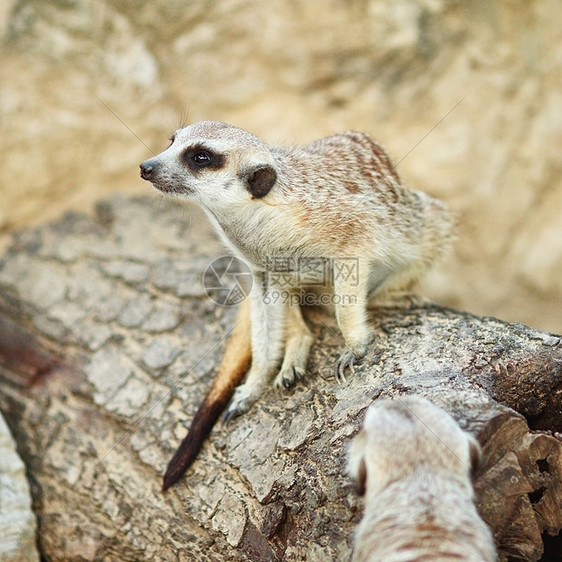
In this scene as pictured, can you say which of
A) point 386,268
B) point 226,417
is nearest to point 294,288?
point 386,268

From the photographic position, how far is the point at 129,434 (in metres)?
3.10

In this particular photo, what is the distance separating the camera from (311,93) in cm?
471

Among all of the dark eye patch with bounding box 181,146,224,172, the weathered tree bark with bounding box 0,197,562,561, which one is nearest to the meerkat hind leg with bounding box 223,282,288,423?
the weathered tree bark with bounding box 0,197,562,561

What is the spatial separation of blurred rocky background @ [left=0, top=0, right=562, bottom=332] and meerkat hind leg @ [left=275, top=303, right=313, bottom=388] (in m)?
1.49

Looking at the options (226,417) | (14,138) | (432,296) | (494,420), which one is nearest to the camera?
(494,420)

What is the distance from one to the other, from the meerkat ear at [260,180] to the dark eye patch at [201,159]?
127 mm

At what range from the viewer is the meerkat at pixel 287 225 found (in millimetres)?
2885

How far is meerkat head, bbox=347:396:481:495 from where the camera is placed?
1866 millimetres

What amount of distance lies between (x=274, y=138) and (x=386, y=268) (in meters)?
1.84

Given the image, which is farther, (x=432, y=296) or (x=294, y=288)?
(x=432, y=296)

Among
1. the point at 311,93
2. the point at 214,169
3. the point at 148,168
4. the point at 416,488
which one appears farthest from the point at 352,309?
the point at 311,93

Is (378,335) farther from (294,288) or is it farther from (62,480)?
(62,480)

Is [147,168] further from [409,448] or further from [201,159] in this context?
[409,448]

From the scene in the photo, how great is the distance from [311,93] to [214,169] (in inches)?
81.2
